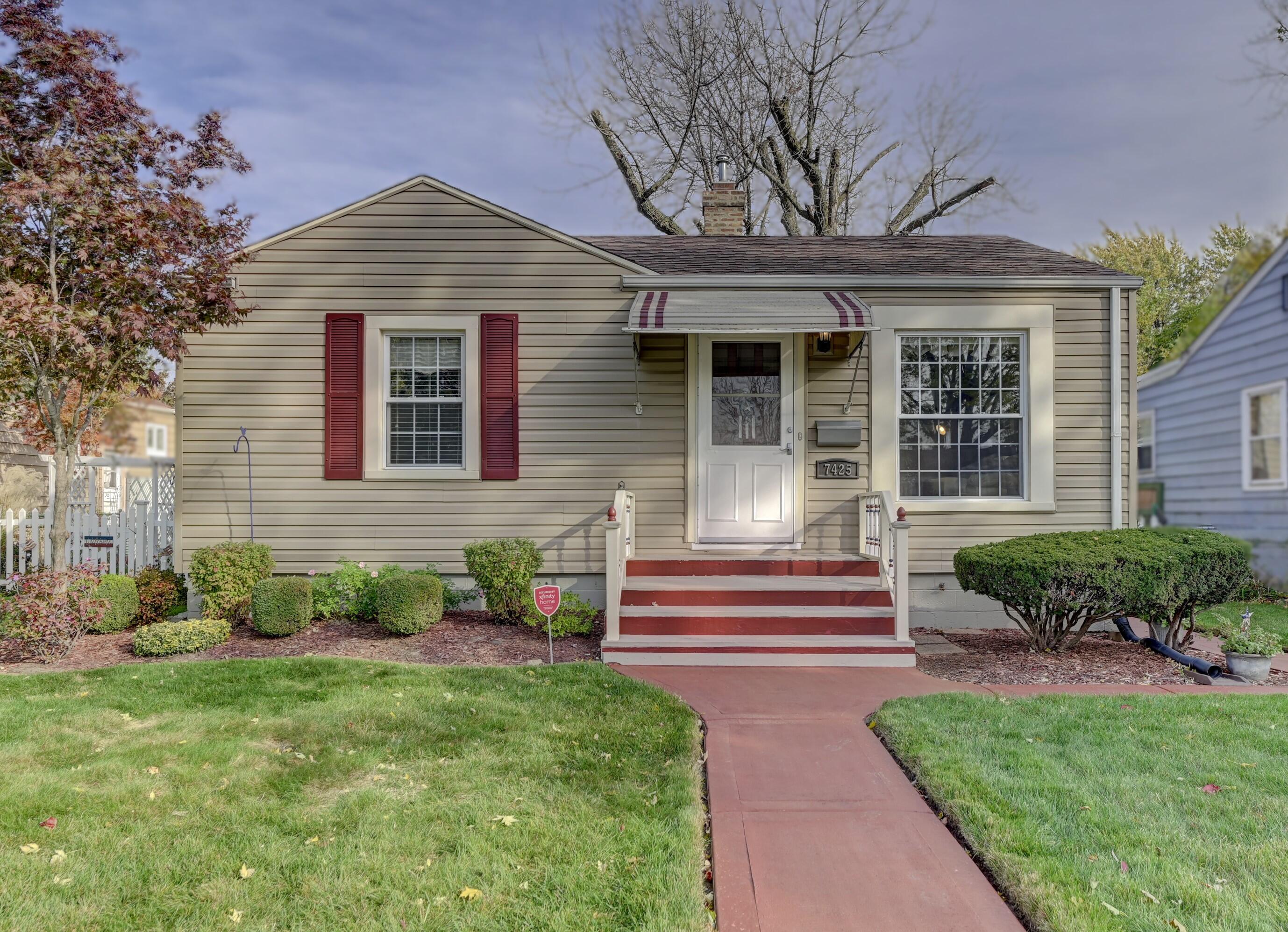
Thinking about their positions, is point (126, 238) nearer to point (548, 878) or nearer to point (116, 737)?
point (116, 737)

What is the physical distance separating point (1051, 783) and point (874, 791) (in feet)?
2.55

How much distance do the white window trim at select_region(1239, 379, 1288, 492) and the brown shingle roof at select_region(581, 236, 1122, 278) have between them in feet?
13.1

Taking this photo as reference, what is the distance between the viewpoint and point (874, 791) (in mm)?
3514

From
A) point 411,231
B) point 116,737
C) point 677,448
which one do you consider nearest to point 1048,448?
point 677,448

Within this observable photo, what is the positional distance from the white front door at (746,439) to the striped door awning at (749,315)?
584mm

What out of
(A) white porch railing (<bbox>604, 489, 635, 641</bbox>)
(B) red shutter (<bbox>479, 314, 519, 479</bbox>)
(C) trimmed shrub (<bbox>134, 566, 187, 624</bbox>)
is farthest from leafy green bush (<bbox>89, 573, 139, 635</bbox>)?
(A) white porch railing (<bbox>604, 489, 635, 641</bbox>)

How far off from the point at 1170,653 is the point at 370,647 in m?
6.70

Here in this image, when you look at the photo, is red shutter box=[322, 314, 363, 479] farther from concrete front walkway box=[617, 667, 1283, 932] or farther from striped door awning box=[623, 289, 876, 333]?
concrete front walkway box=[617, 667, 1283, 932]

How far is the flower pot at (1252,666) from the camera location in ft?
18.0

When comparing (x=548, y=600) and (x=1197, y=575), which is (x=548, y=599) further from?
(x=1197, y=575)

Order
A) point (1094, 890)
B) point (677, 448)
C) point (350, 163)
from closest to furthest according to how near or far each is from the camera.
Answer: point (1094, 890) → point (677, 448) → point (350, 163)

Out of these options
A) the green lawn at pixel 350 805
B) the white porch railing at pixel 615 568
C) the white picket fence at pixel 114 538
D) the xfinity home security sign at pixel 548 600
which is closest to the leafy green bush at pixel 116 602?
the white picket fence at pixel 114 538

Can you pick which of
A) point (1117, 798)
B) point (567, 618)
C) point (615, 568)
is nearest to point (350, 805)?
point (615, 568)

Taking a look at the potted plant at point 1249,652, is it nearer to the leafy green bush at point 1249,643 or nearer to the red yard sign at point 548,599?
the leafy green bush at point 1249,643
